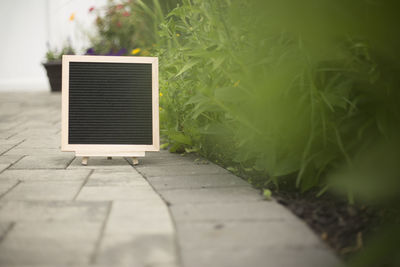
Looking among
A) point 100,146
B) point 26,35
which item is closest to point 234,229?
point 100,146

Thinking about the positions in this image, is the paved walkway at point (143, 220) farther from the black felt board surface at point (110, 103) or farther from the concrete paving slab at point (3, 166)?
the black felt board surface at point (110, 103)

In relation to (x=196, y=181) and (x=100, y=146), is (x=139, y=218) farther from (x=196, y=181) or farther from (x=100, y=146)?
(x=100, y=146)

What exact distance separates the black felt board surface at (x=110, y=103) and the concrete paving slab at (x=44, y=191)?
1.56 feet

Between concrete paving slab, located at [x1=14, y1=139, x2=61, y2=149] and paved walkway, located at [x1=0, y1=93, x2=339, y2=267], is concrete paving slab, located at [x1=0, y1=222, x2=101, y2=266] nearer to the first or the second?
paved walkway, located at [x1=0, y1=93, x2=339, y2=267]

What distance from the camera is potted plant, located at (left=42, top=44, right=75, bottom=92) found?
737 cm

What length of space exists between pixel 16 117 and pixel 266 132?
341cm

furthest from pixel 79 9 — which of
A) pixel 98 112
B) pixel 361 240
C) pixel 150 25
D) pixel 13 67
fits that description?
pixel 361 240

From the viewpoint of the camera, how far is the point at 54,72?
750cm

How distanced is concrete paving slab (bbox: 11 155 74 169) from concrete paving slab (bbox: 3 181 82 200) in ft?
1.19

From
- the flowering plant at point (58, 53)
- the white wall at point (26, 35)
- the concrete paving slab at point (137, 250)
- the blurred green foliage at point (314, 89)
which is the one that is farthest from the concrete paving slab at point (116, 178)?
the white wall at point (26, 35)

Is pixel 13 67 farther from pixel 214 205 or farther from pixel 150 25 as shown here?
pixel 214 205

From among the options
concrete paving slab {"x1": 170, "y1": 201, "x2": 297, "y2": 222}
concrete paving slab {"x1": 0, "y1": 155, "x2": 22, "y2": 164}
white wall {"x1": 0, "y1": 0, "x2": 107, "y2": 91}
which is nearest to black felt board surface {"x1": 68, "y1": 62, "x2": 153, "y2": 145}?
concrete paving slab {"x1": 0, "y1": 155, "x2": 22, "y2": 164}

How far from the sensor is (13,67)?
30.8 feet

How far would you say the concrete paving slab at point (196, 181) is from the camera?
2.02 meters
